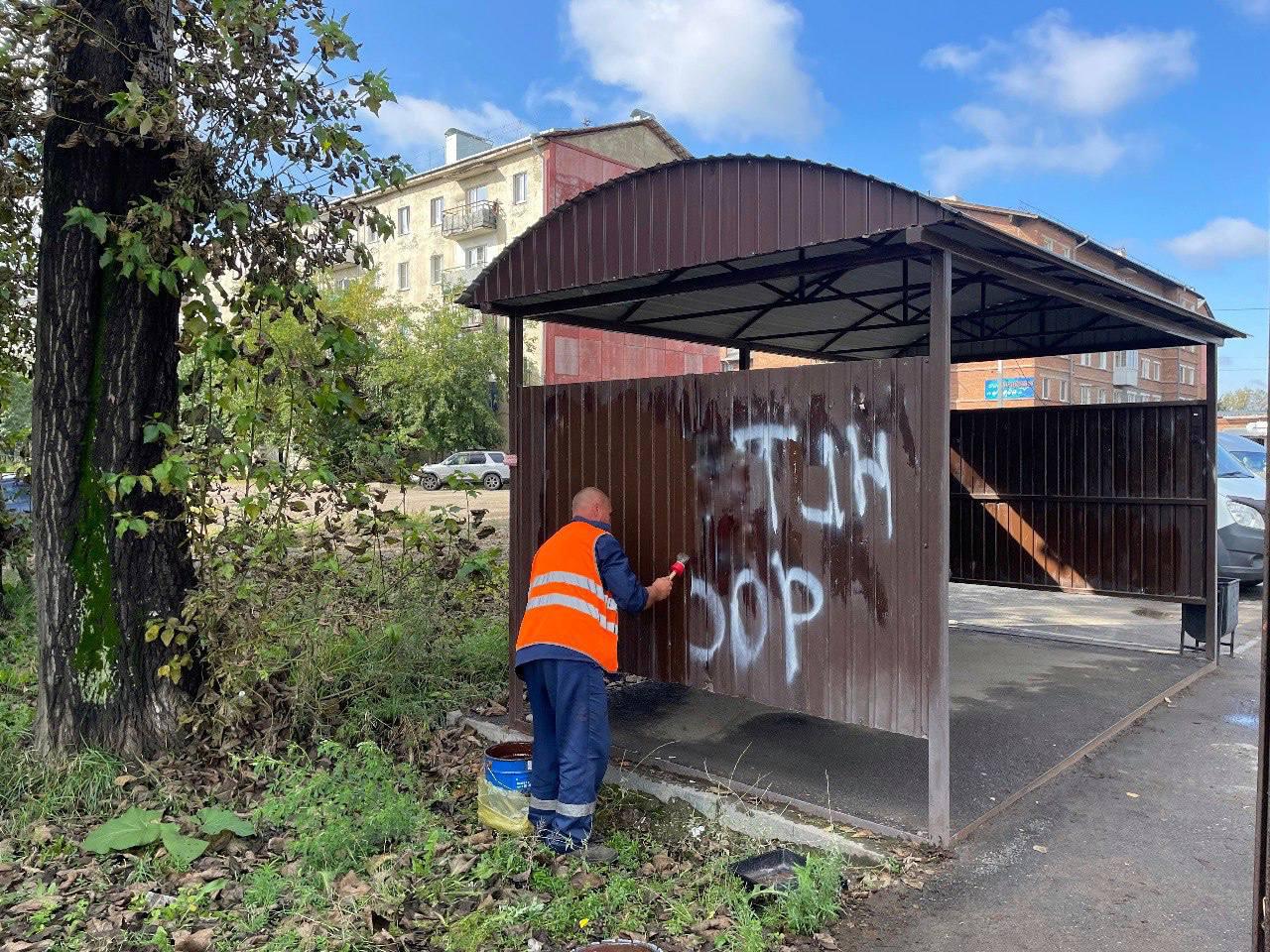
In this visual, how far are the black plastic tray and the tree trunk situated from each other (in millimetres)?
3479

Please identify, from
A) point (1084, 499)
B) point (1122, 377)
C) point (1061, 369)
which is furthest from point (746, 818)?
point (1122, 377)

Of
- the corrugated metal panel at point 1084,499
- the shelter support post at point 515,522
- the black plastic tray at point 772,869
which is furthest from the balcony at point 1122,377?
the black plastic tray at point 772,869

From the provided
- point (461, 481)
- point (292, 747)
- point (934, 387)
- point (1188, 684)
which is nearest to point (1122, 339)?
point (1188, 684)

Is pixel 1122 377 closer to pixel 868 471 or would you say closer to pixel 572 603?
pixel 868 471

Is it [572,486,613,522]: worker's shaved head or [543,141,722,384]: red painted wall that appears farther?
[543,141,722,384]: red painted wall

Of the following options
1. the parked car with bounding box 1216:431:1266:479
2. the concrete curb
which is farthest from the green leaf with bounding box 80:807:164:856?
the parked car with bounding box 1216:431:1266:479

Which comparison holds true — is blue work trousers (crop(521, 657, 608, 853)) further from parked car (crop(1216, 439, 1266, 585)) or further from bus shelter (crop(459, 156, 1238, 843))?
parked car (crop(1216, 439, 1266, 585))

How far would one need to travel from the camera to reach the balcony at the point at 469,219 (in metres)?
40.7

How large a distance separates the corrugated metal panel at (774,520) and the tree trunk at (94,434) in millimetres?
2449

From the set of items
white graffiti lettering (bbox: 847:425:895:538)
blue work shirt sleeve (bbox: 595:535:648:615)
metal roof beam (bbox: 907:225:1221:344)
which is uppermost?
metal roof beam (bbox: 907:225:1221:344)

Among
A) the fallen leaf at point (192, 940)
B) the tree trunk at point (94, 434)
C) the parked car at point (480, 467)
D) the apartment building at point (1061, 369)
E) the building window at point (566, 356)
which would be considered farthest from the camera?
the building window at point (566, 356)

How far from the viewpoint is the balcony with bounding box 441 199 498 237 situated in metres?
40.7

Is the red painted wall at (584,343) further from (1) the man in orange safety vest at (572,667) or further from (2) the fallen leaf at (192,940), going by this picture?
(2) the fallen leaf at (192,940)

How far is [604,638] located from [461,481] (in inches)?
74.2
